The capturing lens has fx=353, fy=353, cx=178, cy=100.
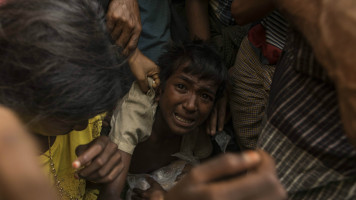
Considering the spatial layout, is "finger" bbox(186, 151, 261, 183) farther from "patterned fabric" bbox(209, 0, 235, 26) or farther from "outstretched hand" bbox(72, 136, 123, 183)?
"patterned fabric" bbox(209, 0, 235, 26)

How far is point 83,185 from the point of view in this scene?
1.55m

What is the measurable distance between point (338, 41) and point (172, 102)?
1266 mm

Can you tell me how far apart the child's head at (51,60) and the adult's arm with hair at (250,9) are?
2.08 feet

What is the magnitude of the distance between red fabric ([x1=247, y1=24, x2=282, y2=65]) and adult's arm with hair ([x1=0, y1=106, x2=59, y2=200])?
3.99 feet

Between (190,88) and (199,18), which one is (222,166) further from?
(199,18)

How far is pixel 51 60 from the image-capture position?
0.93 metres

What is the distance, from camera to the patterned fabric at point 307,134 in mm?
887

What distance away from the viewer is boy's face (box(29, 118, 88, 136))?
41.4 inches

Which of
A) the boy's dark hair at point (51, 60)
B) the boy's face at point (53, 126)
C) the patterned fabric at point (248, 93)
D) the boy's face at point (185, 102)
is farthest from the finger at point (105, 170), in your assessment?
the patterned fabric at point (248, 93)

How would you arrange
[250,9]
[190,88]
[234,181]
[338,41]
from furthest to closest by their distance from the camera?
[190,88] → [250,9] → [338,41] → [234,181]

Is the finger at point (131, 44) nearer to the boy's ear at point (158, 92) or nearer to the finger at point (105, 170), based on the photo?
the boy's ear at point (158, 92)

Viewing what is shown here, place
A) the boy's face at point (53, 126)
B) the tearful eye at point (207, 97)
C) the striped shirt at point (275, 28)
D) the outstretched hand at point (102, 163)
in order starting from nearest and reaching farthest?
the boy's face at point (53, 126)
the outstretched hand at point (102, 163)
the striped shirt at point (275, 28)
the tearful eye at point (207, 97)

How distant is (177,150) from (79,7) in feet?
4.24

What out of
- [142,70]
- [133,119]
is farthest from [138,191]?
[142,70]
